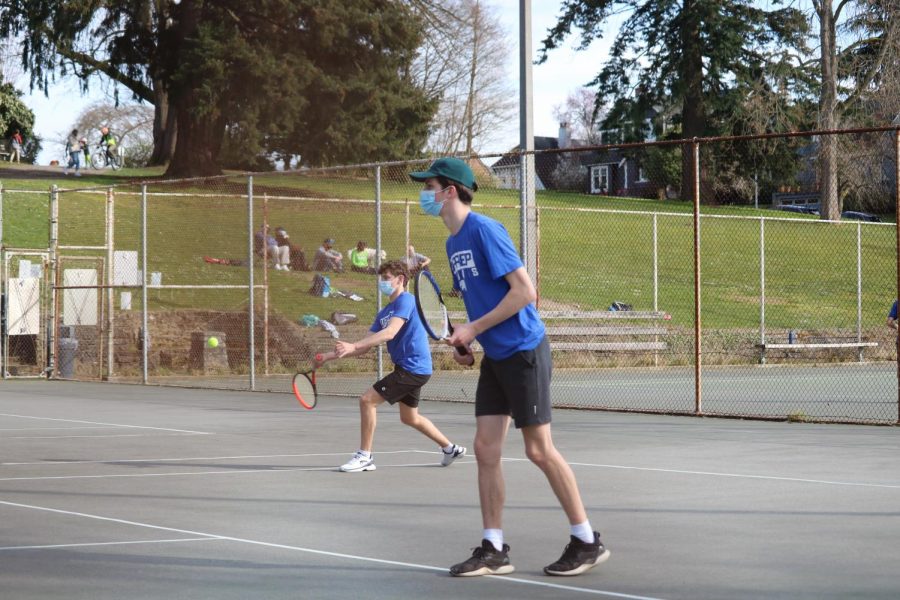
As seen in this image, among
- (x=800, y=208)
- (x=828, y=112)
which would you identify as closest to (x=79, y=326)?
(x=828, y=112)

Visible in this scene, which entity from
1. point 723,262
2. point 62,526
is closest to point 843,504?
point 62,526

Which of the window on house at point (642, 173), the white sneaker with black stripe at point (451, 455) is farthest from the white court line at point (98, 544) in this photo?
the window on house at point (642, 173)

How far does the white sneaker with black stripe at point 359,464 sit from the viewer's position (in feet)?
34.3

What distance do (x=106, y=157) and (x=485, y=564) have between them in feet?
170

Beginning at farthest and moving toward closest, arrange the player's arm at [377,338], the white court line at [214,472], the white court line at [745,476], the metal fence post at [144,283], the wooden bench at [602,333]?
the wooden bench at [602,333]
the metal fence post at [144,283]
the white court line at [214,472]
the white court line at [745,476]
the player's arm at [377,338]

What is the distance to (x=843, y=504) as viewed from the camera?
8.62 meters

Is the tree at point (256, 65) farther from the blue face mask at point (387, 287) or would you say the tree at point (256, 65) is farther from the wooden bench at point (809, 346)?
the blue face mask at point (387, 287)

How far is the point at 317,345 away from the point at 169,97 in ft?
80.7

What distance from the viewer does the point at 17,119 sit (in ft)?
201

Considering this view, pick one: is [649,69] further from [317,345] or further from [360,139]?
[317,345]

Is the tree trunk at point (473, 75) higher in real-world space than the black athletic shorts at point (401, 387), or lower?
higher

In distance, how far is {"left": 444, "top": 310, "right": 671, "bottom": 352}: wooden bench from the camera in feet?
78.9

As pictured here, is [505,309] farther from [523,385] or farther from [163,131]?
[163,131]

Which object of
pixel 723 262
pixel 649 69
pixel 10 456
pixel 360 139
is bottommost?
pixel 10 456
